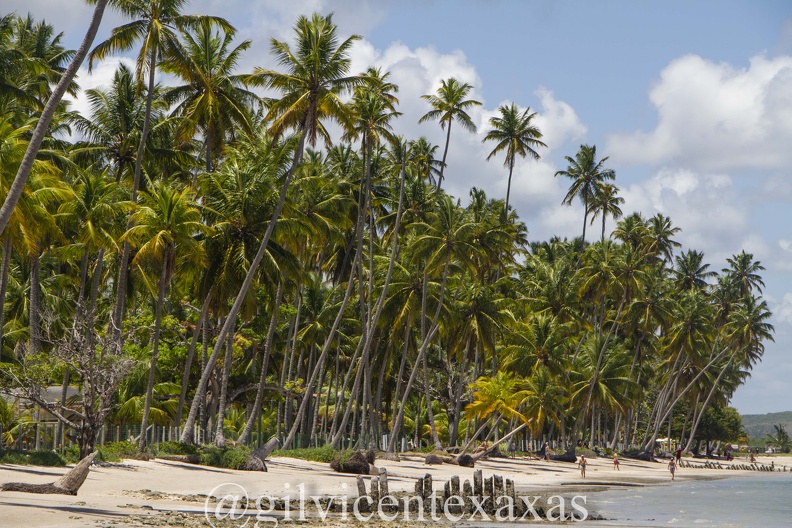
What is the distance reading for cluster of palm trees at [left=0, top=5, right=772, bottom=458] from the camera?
31.7 m

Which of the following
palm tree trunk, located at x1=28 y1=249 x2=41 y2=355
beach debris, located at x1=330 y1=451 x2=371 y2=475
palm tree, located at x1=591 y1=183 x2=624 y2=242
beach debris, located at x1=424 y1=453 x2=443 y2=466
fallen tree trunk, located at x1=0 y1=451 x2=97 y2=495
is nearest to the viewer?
fallen tree trunk, located at x1=0 y1=451 x2=97 y2=495

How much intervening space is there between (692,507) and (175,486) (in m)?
19.3

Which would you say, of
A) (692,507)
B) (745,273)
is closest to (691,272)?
(745,273)

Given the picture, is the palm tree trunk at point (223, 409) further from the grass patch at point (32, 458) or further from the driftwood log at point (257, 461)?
the grass patch at point (32, 458)

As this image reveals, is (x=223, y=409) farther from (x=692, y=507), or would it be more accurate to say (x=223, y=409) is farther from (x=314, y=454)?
(x=692, y=507)

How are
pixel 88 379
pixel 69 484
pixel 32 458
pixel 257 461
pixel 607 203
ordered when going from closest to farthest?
pixel 69 484, pixel 32 458, pixel 88 379, pixel 257 461, pixel 607 203

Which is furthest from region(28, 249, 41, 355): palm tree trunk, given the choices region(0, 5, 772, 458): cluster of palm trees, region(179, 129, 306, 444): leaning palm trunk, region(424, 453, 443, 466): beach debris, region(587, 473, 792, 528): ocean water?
region(587, 473, 792, 528): ocean water

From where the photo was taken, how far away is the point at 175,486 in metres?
24.7

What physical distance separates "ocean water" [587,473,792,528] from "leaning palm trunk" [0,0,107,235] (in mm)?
16470

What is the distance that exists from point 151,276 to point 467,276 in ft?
104

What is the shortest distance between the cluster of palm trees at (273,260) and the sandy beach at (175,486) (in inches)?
137

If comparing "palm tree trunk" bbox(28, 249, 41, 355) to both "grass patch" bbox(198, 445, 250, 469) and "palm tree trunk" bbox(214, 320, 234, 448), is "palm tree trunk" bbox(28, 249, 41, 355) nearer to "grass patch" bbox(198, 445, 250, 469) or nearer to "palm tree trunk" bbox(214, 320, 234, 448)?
"palm tree trunk" bbox(214, 320, 234, 448)

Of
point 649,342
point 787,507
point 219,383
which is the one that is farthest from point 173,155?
point 649,342

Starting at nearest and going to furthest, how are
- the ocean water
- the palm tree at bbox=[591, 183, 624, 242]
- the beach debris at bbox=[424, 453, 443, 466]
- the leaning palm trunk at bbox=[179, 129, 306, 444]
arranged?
the ocean water, the leaning palm trunk at bbox=[179, 129, 306, 444], the beach debris at bbox=[424, 453, 443, 466], the palm tree at bbox=[591, 183, 624, 242]
